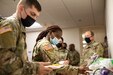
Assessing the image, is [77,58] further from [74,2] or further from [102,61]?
[102,61]

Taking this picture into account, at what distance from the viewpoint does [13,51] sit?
1463 mm

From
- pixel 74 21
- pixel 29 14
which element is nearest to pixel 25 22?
pixel 29 14

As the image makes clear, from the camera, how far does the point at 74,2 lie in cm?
447

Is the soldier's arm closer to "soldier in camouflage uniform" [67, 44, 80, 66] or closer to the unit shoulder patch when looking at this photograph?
the unit shoulder patch

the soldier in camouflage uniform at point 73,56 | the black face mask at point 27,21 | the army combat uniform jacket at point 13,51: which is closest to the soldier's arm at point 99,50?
the black face mask at point 27,21

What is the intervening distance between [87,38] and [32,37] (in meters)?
4.43

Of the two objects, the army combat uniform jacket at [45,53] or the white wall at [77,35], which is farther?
the white wall at [77,35]

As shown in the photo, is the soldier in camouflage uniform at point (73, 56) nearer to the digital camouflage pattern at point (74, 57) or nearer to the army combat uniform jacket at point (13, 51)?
the digital camouflage pattern at point (74, 57)

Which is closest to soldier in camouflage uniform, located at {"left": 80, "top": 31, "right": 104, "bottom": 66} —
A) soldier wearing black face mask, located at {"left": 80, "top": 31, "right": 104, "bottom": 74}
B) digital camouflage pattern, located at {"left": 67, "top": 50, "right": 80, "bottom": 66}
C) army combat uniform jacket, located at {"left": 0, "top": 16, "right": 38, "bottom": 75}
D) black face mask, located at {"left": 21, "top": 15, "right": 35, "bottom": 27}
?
soldier wearing black face mask, located at {"left": 80, "top": 31, "right": 104, "bottom": 74}

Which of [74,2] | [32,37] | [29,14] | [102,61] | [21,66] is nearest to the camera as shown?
[21,66]

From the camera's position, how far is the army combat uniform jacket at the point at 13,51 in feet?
4.57

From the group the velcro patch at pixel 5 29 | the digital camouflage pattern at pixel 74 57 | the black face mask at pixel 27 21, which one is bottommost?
the digital camouflage pattern at pixel 74 57

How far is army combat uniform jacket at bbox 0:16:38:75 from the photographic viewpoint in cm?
139

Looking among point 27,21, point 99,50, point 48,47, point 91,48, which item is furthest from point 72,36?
point 27,21
